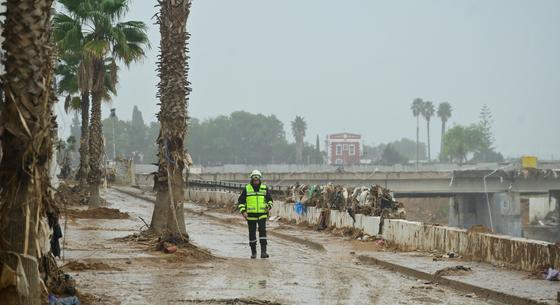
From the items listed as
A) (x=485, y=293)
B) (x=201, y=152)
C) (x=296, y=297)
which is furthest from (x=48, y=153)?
(x=201, y=152)

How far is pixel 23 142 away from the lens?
7863 mm

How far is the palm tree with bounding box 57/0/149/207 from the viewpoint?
32.5 m

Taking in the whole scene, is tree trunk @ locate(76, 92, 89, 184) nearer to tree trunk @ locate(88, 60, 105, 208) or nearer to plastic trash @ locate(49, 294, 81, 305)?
tree trunk @ locate(88, 60, 105, 208)

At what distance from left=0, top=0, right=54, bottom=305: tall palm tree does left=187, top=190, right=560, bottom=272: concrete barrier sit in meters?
8.69

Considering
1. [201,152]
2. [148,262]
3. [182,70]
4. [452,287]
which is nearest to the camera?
[452,287]

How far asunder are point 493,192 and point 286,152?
4791 inches

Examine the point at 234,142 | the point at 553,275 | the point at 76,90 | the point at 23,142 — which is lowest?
the point at 553,275

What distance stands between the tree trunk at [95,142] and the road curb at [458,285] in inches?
745

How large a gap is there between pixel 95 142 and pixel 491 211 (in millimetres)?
47714

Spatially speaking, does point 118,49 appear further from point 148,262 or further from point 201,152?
point 201,152

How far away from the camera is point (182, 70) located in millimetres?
18516

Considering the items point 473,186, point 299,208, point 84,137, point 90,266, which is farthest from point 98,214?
point 473,186

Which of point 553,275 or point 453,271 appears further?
point 453,271

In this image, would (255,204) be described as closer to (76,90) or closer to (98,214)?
(98,214)
